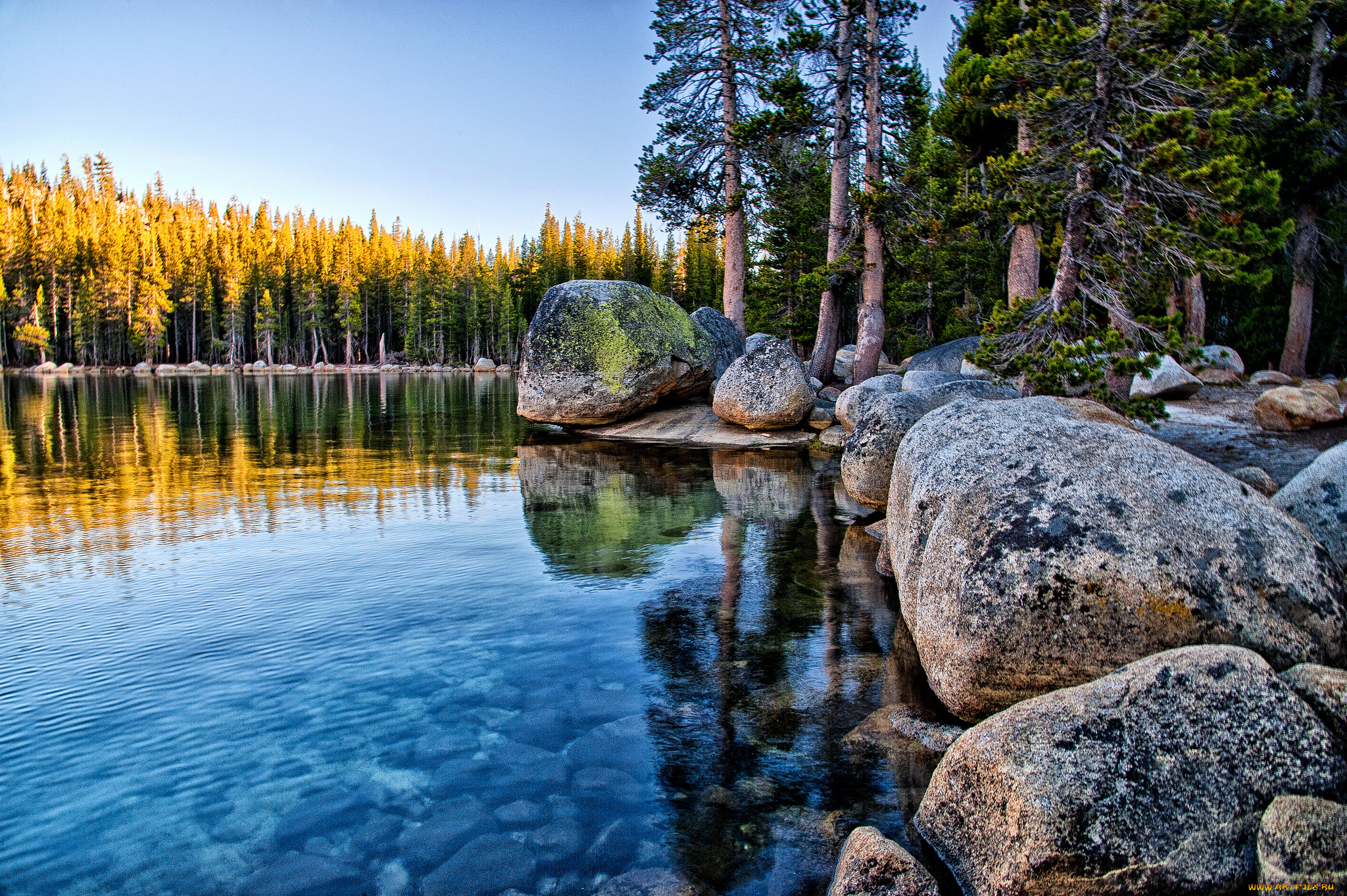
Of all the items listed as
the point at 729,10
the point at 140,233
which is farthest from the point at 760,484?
the point at 140,233

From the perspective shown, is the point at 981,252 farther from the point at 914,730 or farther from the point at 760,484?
the point at 914,730

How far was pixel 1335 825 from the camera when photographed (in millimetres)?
2678

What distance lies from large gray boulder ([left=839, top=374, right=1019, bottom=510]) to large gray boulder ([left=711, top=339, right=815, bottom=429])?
5733 millimetres

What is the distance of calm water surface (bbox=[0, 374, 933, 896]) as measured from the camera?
3.46m

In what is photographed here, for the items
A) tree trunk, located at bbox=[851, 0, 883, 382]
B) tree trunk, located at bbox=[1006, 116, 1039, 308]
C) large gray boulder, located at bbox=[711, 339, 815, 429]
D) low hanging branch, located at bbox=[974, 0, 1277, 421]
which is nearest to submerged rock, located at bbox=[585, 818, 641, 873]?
low hanging branch, located at bbox=[974, 0, 1277, 421]

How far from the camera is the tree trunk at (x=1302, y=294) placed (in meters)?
18.2

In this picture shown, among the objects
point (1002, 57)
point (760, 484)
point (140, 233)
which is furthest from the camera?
point (140, 233)

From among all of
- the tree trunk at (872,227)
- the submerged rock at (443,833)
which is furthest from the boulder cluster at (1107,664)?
the tree trunk at (872,227)

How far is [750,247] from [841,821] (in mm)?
38483

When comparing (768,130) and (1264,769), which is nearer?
(1264,769)

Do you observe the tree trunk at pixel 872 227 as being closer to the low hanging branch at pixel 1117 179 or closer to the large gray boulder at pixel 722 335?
the large gray boulder at pixel 722 335

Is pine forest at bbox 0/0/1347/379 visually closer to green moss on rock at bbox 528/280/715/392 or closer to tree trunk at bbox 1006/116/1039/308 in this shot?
tree trunk at bbox 1006/116/1039/308

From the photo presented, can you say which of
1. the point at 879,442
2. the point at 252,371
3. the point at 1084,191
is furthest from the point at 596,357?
the point at 252,371

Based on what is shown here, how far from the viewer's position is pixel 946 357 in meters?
23.6
